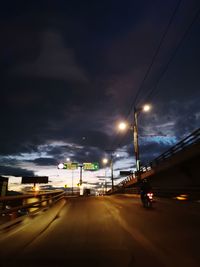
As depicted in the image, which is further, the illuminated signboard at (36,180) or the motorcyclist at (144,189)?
the illuminated signboard at (36,180)

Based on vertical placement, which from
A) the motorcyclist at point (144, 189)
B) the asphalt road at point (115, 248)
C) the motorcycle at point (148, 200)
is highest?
the motorcyclist at point (144, 189)

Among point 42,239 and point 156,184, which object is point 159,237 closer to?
point 42,239

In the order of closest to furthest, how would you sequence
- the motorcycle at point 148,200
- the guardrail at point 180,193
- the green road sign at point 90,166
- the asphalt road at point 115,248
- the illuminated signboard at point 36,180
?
1. the asphalt road at point 115,248
2. the motorcycle at point 148,200
3. the guardrail at point 180,193
4. the green road sign at point 90,166
5. the illuminated signboard at point 36,180

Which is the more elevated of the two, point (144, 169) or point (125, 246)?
point (144, 169)

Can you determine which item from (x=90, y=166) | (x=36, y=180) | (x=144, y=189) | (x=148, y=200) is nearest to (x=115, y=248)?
(x=148, y=200)

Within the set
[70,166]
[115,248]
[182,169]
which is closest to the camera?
[115,248]

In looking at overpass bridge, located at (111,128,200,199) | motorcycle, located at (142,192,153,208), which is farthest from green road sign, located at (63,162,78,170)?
motorcycle, located at (142,192,153,208)

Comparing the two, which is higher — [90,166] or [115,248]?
[90,166]

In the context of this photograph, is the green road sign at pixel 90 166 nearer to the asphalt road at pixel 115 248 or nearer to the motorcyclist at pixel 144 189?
the motorcyclist at pixel 144 189

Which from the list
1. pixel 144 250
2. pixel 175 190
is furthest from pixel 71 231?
pixel 175 190

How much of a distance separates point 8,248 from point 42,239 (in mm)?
1260

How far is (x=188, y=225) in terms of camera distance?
344 inches

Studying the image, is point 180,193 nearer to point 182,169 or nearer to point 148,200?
point 182,169

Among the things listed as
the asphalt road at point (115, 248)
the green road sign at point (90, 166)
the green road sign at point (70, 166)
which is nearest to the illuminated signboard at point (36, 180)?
the green road sign at point (90, 166)
